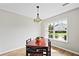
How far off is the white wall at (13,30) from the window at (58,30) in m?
1.32

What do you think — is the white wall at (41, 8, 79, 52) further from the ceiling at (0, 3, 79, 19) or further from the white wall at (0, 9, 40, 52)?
the white wall at (0, 9, 40, 52)

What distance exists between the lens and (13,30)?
7.55 meters

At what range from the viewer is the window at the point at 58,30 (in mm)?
7761

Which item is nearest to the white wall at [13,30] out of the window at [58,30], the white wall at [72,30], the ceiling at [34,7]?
the ceiling at [34,7]

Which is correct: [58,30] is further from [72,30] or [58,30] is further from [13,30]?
[13,30]

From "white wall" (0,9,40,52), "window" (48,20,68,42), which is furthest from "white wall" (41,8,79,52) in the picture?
"white wall" (0,9,40,52)

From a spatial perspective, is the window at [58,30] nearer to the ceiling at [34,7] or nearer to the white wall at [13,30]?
the white wall at [13,30]

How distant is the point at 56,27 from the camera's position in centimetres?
890

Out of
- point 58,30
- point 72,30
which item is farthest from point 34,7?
point 58,30

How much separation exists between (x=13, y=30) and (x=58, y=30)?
3009 mm

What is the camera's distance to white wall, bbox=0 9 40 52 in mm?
6586

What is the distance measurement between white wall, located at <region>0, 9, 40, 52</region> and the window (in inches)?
51.9

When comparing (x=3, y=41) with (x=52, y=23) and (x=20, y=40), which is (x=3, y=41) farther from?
(x=52, y=23)

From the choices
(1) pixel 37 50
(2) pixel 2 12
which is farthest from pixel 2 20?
(1) pixel 37 50
